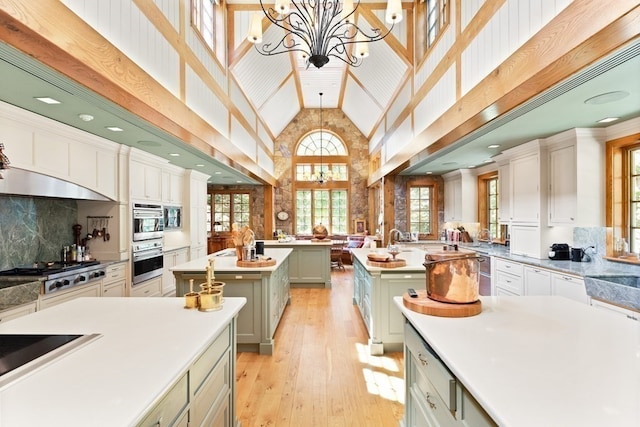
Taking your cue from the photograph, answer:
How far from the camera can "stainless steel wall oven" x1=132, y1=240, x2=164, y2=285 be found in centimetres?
447

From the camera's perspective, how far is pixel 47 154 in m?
3.19

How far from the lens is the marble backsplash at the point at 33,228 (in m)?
3.22

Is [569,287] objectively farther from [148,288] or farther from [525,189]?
[148,288]

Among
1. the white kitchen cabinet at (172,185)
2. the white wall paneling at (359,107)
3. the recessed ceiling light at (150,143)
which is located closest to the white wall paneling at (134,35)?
the recessed ceiling light at (150,143)

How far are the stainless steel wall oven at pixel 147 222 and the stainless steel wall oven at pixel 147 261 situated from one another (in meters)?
0.11

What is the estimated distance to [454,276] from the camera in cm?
156

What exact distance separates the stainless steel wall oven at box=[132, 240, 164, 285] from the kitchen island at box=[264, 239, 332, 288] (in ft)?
6.43

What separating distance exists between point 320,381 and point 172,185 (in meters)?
4.65

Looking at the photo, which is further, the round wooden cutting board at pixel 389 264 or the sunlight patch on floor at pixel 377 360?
the round wooden cutting board at pixel 389 264

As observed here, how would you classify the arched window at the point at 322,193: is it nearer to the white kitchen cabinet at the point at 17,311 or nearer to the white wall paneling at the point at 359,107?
the white wall paneling at the point at 359,107

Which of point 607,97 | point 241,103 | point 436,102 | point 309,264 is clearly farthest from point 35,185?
point 607,97

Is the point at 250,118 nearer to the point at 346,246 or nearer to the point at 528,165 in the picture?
the point at 346,246

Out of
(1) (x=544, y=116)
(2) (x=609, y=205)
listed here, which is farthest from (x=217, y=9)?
(2) (x=609, y=205)

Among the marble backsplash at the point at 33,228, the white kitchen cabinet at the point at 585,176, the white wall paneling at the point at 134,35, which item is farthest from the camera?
the white kitchen cabinet at the point at 585,176
